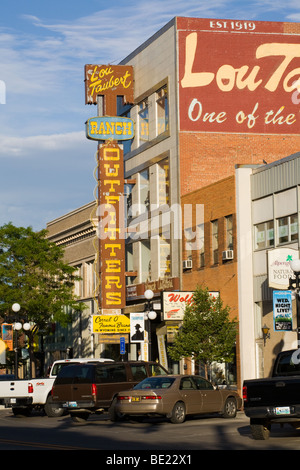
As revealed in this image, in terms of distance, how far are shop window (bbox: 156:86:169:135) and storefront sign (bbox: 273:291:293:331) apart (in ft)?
61.0

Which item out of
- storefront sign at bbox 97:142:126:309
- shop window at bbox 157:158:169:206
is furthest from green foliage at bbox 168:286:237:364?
storefront sign at bbox 97:142:126:309

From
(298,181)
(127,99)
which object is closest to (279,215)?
(298,181)

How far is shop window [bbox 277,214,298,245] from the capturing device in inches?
1582

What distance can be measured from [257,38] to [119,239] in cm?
1422

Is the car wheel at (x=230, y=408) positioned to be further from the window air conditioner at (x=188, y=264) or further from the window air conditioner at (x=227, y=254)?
the window air conditioner at (x=188, y=264)

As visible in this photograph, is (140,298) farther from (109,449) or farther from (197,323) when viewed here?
(109,449)

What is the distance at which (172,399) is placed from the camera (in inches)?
1137

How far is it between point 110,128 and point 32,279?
38.0 ft

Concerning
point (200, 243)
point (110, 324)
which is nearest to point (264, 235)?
point (200, 243)

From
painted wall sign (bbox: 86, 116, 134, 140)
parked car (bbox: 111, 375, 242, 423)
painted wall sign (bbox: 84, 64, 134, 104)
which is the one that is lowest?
parked car (bbox: 111, 375, 242, 423)

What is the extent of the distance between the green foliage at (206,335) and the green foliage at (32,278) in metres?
19.4

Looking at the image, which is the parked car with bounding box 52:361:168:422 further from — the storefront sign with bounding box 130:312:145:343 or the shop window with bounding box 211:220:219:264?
the shop window with bounding box 211:220:219:264

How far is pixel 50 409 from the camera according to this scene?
36.5 meters

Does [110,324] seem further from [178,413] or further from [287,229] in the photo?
[178,413]
